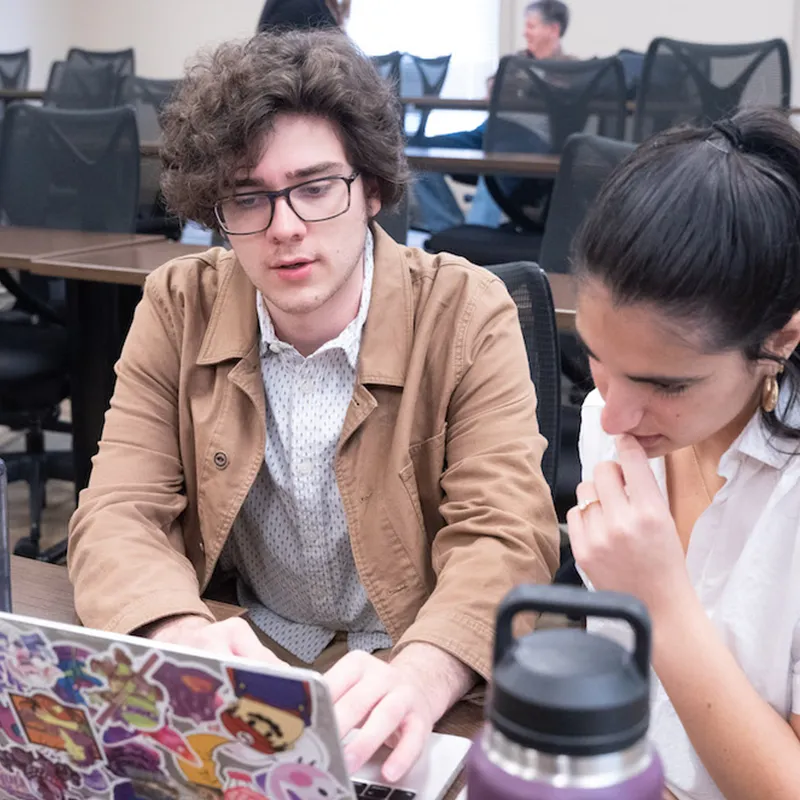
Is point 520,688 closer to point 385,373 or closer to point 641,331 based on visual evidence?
point 641,331

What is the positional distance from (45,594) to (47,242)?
1.96 meters

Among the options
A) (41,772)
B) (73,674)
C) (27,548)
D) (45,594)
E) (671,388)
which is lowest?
(27,548)

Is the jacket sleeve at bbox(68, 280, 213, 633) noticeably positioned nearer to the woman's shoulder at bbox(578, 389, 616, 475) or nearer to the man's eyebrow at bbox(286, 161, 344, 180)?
the man's eyebrow at bbox(286, 161, 344, 180)

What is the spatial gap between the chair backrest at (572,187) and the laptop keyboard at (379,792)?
1942 mm

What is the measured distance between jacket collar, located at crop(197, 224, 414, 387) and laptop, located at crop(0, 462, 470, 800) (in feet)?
2.16

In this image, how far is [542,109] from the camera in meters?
4.32

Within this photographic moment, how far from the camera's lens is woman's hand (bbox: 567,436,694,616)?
83 centimetres

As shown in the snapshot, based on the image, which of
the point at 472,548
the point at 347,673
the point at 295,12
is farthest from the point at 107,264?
the point at 347,673

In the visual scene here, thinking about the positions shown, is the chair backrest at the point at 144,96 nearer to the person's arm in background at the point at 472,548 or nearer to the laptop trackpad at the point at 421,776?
the person's arm in background at the point at 472,548

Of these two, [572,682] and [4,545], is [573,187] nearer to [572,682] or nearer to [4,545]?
[4,545]

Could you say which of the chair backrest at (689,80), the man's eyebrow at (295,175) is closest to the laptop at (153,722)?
the man's eyebrow at (295,175)

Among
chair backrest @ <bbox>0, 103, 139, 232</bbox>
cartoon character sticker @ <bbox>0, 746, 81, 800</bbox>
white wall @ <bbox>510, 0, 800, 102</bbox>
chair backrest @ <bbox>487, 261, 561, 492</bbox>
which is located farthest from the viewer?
white wall @ <bbox>510, 0, 800, 102</bbox>

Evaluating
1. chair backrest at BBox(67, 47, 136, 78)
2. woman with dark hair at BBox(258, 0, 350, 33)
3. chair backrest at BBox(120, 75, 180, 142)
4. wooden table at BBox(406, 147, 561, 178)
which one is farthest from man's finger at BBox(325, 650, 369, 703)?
chair backrest at BBox(67, 47, 136, 78)

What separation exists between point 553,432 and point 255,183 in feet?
1.84
